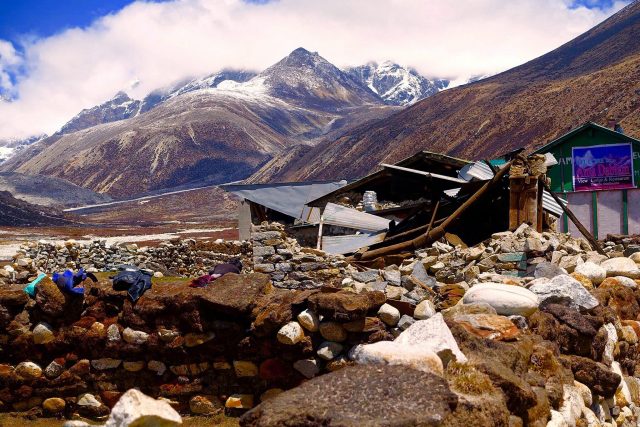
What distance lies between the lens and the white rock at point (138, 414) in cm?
313

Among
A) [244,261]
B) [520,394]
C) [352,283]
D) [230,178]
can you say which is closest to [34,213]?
[230,178]

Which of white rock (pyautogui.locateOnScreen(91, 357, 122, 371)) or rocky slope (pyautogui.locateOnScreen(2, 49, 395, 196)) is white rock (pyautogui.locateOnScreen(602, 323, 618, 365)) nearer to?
white rock (pyautogui.locateOnScreen(91, 357, 122, 371))

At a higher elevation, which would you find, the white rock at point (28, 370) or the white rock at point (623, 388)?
the white rock at point (28, 370)

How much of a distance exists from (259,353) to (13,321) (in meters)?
2.59

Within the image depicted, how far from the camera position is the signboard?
25484 millimetres

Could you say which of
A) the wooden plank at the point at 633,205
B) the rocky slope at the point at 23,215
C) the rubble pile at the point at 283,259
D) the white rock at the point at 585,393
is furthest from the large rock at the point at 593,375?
the rocky slope at the point at 23,215

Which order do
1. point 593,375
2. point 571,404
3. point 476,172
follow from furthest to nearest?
1. point 476,172
2. point 593,375
3. point 571,404

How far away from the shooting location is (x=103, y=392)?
6.36 meters

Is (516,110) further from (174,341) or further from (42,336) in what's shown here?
(42,336)

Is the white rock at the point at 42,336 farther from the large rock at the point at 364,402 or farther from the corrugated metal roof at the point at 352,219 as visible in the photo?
the corrugated metal roof at the point at 352,219

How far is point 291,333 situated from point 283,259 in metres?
8.83

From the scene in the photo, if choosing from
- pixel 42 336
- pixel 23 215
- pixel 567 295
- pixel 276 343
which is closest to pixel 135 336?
pixel 42 336

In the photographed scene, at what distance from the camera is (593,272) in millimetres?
8852

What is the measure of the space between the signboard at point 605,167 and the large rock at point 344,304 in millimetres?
22440
